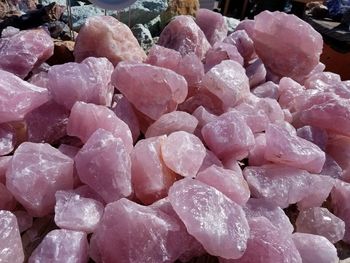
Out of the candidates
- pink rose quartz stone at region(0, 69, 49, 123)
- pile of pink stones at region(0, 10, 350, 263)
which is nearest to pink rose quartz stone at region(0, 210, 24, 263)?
pile of pink stones at region(0, 10, 350, 263)

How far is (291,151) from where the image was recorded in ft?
1.95

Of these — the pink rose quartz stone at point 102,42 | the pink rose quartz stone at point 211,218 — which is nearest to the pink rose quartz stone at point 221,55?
the pink rose quartz stone at point 102,42

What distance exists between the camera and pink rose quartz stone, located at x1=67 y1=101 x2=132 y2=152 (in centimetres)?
57

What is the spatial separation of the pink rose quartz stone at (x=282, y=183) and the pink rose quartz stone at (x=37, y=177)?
240 millimetres

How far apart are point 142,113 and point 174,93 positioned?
57 mm

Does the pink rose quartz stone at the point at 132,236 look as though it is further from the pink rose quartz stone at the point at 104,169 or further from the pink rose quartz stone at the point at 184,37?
the pink rose quartz stone at the point at 184,37

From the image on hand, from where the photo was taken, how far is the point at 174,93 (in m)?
0.65

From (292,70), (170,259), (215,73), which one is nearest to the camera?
(170,259)

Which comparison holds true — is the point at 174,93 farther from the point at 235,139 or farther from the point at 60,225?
the point at 60,225

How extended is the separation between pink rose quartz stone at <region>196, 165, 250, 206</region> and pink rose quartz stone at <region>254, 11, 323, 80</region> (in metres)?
0.39

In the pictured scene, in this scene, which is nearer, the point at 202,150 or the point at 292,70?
the point at 202,150

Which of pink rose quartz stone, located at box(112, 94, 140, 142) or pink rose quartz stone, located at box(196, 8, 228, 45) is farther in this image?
pink rose quartz stone, located at box(196, 8, 228, 45)

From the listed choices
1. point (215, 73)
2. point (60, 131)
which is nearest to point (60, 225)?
point (60, 131)

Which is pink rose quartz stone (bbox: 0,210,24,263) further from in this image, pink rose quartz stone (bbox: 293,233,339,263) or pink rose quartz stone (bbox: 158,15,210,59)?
pink rose quartz stone (bbox: 158,15,210,59)
